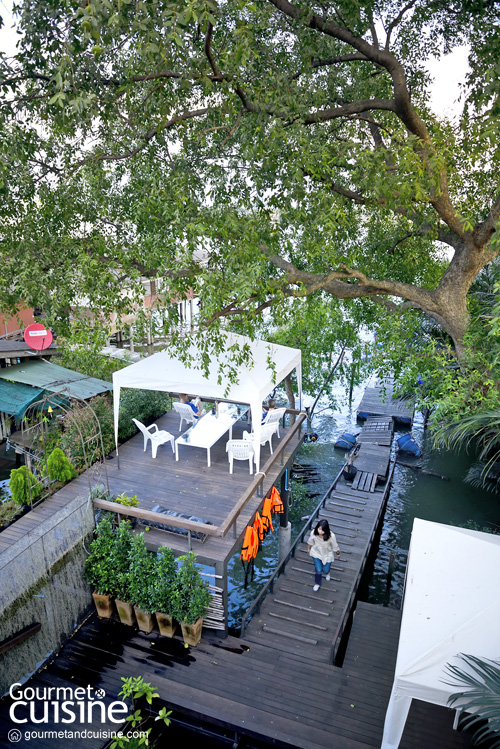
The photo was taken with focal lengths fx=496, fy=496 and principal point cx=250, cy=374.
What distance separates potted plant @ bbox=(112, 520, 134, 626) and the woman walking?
3.23 metres

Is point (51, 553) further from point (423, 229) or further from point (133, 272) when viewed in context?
point (423, 229)

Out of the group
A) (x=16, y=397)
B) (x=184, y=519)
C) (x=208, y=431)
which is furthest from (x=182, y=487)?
(x=16, y=397)

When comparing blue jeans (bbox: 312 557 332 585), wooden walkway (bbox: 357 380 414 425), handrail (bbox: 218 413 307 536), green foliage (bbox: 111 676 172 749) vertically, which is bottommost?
wooden walkway (bbox: 357 380 414 425)

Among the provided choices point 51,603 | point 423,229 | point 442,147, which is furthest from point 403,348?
point 51,603

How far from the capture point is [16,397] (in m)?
12.8

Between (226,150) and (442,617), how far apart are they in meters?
10.5

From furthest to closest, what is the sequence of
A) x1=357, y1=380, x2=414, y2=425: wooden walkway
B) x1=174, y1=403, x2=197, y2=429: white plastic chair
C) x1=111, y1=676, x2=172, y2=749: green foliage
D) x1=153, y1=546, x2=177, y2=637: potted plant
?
1. x1=357, y1=380, x2=414, y2=425: wooden walkway
2. x1=174, y1=403, x2=197, y2=429: white plastic chair
3. x1=153, y1=546, x2=177, y2=637: potted plant
4. x1=111, y1=676, x2=172, y2=749: green foliage

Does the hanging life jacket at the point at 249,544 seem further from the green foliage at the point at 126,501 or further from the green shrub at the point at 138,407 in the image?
the green shrub at the point at 138,407

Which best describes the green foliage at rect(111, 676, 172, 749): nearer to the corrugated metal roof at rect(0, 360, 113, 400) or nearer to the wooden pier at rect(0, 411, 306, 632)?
the wooden pier at rect(0, 411, 306, 632)

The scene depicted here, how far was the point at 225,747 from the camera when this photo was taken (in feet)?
21.0

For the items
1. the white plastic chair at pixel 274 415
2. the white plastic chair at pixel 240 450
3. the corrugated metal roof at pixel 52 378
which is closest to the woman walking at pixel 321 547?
the white plastic chair at pixel 240 450

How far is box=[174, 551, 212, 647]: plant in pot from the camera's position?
6984mm

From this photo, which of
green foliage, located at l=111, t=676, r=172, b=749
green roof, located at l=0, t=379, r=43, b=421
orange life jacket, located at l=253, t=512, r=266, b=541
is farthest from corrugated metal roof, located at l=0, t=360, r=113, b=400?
green foliage, located at l=111, t=676, r=172, b=749

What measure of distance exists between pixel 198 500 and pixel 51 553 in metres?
2.67
